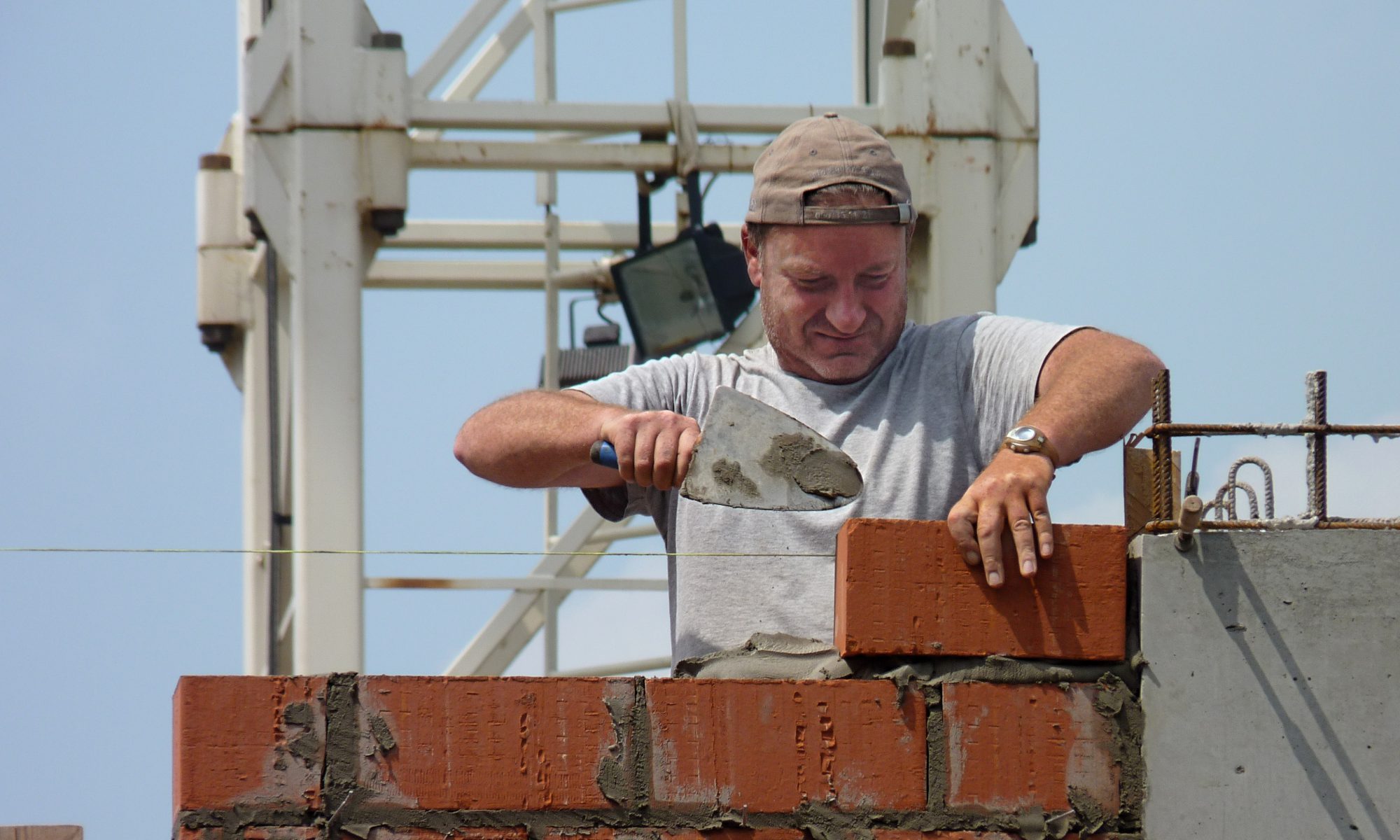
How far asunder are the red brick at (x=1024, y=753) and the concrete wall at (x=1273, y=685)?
76 mm

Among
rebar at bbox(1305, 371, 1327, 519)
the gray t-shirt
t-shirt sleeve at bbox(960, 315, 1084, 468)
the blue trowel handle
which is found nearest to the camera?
rebar at bbox(1305, 371, 1327, 519)

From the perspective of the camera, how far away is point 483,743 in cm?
289

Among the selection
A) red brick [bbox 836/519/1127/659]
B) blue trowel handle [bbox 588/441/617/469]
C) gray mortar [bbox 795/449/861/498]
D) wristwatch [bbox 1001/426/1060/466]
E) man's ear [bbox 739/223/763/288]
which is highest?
man's ear [bbox 739/223/763/288]

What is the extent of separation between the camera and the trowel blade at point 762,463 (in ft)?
10.6

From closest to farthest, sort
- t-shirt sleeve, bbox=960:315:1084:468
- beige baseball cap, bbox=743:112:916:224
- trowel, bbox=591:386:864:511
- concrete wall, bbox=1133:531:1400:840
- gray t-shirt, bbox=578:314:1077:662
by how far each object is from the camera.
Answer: concrete wall, bbox=1133:531:1400:840 < trowel, bbox=591:386:864:511 < gray t-shirt, bbox=578:314:1077:662 < t-shirt sleeve, bbox=960:315:1084:468 < beige baseball cap, bbox=743:112:916:224

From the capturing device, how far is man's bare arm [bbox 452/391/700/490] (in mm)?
3270

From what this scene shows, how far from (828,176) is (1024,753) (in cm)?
134

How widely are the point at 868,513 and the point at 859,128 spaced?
816 millimetres

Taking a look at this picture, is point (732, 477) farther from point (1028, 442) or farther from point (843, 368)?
point (843, 368)

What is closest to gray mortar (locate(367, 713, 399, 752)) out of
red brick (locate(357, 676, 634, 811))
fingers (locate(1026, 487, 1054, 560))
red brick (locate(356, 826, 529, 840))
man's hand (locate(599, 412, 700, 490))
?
red brick (locate(357, 676, 634, 811))

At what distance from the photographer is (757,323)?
24.2 feet

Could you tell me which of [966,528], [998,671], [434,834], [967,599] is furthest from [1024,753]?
[434,834]

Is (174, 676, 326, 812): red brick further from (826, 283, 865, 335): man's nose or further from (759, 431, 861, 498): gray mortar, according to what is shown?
(826, 283, 865, 335): man's nose

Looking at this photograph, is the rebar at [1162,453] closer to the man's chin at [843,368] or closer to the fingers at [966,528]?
the fingers at [966,528]
